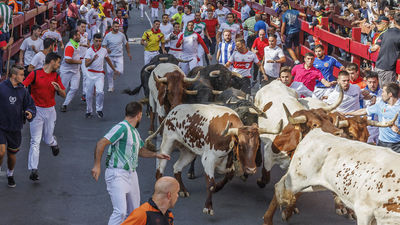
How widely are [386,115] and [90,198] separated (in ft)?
15.1

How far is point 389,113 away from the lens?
9859 mm

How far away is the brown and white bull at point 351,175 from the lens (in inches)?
288

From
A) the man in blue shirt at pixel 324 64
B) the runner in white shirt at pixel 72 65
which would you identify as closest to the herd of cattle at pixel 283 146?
the man in blue shirt at pixel 324 64

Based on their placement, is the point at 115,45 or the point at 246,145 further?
the point at 115,45

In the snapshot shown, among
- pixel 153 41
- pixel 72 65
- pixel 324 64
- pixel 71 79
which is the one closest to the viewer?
pixel 324 64

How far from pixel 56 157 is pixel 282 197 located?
5060 mm

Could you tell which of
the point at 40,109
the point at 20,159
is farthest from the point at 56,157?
the point at 40,109

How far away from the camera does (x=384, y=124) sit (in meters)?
9.23

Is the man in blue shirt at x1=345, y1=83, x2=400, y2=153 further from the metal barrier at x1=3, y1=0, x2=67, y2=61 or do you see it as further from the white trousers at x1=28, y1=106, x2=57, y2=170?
the metal barrier at x1=3, y1=0, x2=67, y2=61

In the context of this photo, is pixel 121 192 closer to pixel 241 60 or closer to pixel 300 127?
pixel 300 127

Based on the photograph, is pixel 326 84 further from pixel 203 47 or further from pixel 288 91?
pixel 203 47

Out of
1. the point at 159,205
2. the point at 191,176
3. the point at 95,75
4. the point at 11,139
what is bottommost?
the point at 191,176

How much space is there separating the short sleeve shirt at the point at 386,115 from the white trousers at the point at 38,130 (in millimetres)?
5171

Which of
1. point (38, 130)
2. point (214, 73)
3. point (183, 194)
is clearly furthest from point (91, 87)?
point (183, 194)
